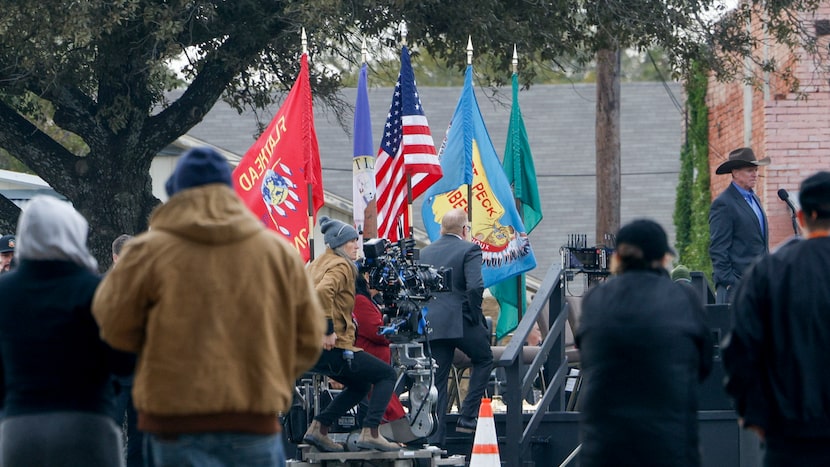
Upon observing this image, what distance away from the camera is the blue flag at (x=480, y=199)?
47.4 feet

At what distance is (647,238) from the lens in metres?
6.11

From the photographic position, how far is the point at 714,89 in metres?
23.1

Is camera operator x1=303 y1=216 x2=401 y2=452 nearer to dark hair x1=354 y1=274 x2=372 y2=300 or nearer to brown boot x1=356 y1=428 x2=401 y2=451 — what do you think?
brown boot x1=356 y1=428 x2=401 y2=451

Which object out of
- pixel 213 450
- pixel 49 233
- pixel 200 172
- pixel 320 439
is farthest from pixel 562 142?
pixel 213 450

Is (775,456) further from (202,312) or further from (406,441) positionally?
(406,441)

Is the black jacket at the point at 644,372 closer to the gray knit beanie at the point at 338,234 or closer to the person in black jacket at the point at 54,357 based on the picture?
the person in black jacket at the point at 54,357

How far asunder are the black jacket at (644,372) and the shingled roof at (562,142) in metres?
20.4

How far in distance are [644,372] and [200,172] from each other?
2074mm

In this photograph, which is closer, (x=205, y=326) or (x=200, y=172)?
(x=205, y=326)

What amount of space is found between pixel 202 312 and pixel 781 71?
15.9 m

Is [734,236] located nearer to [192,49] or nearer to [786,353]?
[786,353]

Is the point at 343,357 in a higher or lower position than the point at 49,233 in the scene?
lower

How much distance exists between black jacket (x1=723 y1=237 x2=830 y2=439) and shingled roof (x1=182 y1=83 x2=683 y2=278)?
68.2ft

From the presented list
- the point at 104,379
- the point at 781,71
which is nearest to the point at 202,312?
the point at 104,379
